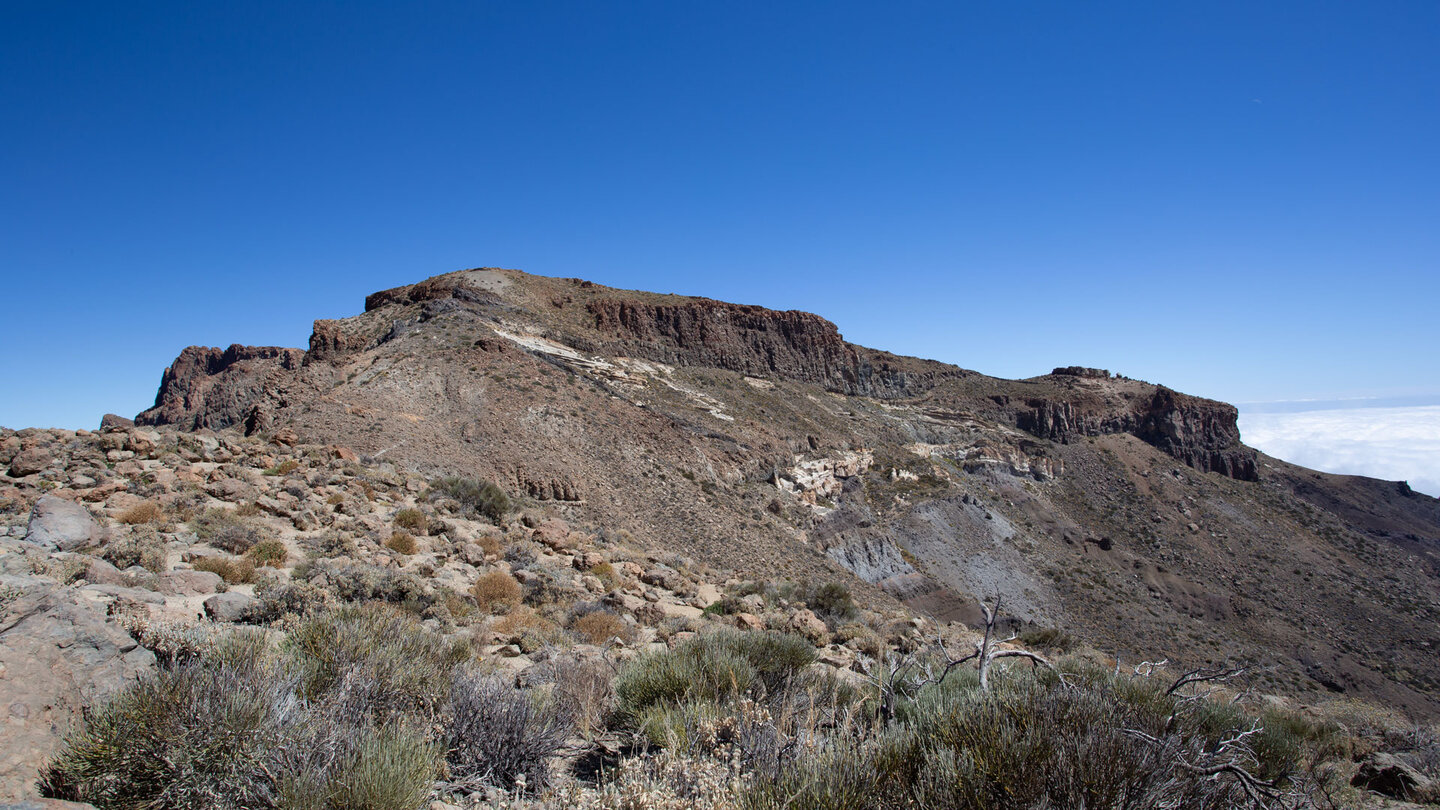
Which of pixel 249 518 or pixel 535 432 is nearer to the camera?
pixel 249 518

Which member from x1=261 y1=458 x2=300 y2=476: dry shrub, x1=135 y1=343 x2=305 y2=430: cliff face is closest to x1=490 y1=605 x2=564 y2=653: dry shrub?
x1=261 y1=458 x2=300 y2=476: dry shrub

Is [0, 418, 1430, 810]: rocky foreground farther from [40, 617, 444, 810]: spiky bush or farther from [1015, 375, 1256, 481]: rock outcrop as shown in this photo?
[1015, 375, 1256, 481]: rock outcrop

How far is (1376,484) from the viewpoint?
209ft

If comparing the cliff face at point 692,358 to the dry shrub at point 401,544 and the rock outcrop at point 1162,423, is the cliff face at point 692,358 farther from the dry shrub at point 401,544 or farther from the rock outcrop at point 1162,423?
the dry shrub at point 401,544

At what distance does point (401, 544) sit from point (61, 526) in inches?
165

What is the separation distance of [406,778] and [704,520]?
19165mm

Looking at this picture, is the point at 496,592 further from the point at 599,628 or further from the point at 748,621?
the point at 748,621

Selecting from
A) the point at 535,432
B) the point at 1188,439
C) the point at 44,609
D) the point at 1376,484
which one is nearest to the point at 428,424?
the point at 535,432

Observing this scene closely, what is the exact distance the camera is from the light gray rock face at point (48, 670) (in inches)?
115

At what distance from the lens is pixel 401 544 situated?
10.6m

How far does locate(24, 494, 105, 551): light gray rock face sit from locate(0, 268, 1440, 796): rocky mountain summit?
4 cm

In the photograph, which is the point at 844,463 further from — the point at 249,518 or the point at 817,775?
the point at 817,775

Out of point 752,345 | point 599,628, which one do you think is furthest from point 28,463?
point 752,345

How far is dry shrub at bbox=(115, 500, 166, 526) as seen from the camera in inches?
344
